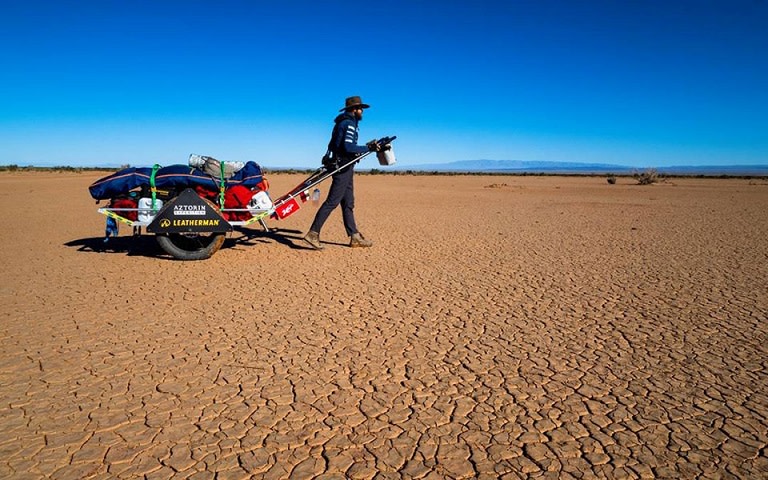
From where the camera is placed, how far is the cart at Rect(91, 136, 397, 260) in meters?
6.15

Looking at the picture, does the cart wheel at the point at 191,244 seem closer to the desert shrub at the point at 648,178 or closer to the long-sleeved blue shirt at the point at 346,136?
the long-sleeved blue shirt at the point at 346,136

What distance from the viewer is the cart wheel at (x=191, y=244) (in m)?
6.49

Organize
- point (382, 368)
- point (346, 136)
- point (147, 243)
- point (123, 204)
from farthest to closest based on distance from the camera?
point (147, 243) → point (346, 136) → point (123, 204) → point (382, 368)

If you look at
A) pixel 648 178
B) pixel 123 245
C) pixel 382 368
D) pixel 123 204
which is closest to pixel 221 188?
pixel 123 204

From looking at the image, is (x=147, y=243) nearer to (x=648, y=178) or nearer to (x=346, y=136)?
(x=346, y=136)

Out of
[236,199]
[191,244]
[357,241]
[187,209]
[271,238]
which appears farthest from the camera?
[271,238]

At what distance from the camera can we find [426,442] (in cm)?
252

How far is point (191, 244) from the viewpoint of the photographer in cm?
700

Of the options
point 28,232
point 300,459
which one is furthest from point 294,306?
point 28,232

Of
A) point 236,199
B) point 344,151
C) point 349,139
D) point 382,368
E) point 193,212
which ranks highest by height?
point 349,139

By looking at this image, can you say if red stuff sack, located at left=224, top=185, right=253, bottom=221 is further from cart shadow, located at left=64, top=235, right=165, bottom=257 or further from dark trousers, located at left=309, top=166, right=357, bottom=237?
cart shadow, located at left=64, top=235, right=165, bottom=257

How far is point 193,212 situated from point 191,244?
1019 millimetres

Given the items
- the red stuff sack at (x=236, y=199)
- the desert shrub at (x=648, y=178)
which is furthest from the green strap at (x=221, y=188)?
the desert shrub at (x=648, y=178)

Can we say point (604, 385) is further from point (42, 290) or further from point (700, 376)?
point (42, 290)
